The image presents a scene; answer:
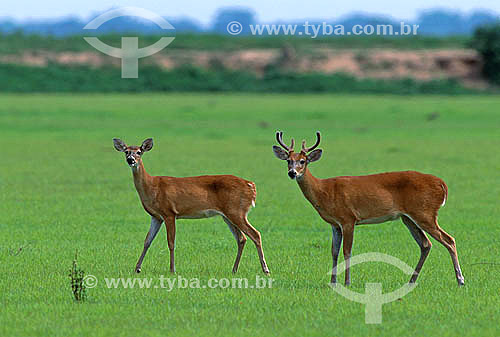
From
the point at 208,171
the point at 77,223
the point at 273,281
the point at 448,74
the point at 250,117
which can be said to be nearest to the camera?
the point at 273,281

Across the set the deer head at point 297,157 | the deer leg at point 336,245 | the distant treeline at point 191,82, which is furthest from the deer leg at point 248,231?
the distant treeline at point 191,82

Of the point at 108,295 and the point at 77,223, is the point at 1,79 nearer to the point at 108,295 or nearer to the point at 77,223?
the point at 77,223

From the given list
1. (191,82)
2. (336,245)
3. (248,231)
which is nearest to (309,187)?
(336,245)

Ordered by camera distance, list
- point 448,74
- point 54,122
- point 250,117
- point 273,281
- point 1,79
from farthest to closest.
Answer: point 448,74, point 1,79, point 250,117, point 54,122, point 273,281

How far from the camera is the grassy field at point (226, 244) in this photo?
1012cm

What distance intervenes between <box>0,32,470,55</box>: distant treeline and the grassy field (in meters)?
56.5

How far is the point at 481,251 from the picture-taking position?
1449 centimetres

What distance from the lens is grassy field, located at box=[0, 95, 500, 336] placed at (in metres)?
10.1

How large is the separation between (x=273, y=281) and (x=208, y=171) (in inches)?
551

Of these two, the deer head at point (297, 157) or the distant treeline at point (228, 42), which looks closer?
the deer head at point (297, 157)

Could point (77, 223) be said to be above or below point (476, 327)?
above

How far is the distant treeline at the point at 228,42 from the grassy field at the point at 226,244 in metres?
56.5

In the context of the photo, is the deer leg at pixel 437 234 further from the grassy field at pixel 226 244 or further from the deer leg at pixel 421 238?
the deer leg at pixel 421 238

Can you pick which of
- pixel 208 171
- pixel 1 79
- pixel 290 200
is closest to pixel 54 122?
pixel 208 171
